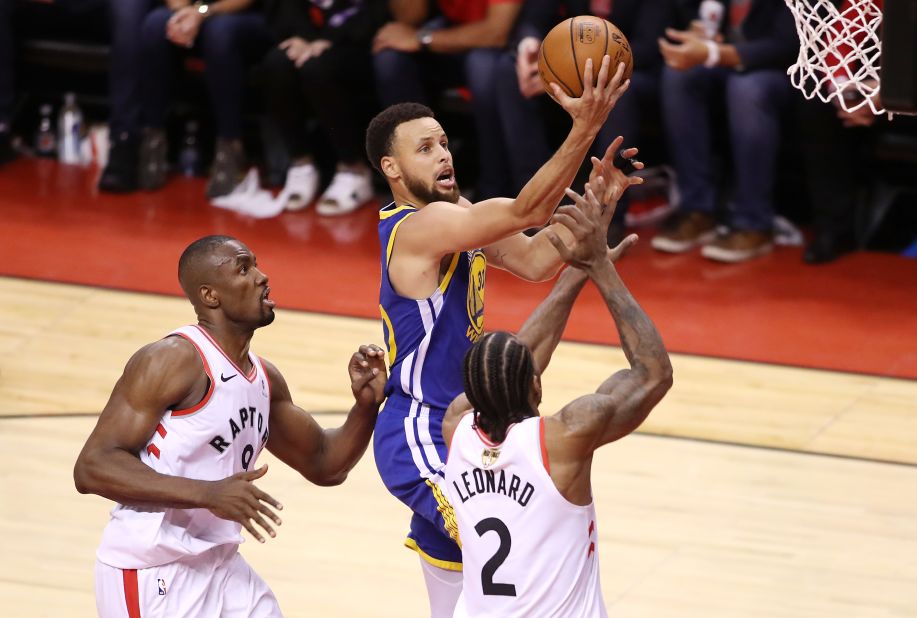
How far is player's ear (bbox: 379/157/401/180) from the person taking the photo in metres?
4.76

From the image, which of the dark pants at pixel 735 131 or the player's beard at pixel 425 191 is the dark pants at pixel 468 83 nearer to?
the dark pants at pixel 735 131

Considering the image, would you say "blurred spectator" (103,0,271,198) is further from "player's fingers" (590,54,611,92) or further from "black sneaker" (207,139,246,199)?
"player's fingers" (590,54,611,92)

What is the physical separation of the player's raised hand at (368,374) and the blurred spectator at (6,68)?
709 centimetres

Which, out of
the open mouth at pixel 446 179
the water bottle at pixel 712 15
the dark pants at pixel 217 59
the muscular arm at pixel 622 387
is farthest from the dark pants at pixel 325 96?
the muscular arm at pixel 622 387

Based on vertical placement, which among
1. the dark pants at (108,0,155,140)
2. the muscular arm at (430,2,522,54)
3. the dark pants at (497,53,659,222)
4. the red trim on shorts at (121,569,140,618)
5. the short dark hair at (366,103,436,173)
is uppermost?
→ the short dark hair at (366,103,436,173)

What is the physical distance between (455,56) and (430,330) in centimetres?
534

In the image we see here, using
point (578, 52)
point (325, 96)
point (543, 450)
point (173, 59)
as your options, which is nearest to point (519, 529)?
point (543, 450)

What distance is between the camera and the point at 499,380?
3809 mm

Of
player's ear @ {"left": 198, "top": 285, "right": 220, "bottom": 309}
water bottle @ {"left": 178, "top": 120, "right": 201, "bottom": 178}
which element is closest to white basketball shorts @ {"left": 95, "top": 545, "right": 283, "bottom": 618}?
player's ear @ {"left": 198, "top": 285, "right": 220, "bottom": 309}

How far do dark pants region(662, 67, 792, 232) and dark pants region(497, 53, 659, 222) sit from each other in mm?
162

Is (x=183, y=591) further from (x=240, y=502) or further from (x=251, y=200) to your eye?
(x=251, y=200)

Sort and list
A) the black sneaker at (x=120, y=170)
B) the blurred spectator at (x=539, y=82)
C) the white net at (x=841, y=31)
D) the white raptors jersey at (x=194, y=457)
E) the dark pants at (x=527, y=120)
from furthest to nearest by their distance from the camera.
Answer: the black sneaker at (x=120, y=170) → the dark pants at (x=527, y=120) → the blurred spectator at (x=539, y=82) → the white net at (x=841, y=31) → the white raptors jersey at (x=194, y=457)

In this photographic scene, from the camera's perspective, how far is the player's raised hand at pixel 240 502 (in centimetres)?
414

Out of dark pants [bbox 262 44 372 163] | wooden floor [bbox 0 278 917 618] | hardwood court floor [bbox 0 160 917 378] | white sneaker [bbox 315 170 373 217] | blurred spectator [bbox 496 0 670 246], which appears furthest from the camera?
white sneaker [bbox 315 170 373 217]
